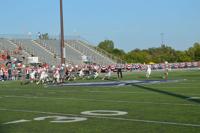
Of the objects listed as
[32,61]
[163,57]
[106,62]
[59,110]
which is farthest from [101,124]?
[163,57]

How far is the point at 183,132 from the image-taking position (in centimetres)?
826

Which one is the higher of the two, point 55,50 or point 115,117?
point 55,50

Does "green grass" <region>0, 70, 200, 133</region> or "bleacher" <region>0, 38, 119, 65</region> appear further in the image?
"bleacher" <region>0, 38, 119, 65</region>

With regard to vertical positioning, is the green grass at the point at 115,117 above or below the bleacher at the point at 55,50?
below

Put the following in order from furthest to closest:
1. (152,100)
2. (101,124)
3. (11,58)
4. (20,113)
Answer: (11,58) → (152,100) → (20,113) → (101,124)

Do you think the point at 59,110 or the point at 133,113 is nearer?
the point at 133,113

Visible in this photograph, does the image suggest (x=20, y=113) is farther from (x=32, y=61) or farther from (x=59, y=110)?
(x=32, y=61)

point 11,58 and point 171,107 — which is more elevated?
point 11,58

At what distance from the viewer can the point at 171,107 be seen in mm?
11977

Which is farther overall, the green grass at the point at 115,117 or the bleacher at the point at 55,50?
the bleacher at the point at 55,50

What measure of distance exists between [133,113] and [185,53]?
7849cm

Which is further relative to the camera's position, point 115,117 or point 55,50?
point 55,50

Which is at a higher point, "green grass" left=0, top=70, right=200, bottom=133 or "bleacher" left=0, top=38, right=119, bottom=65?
"bleacher" left=0, top=38, right=119, bottom=65

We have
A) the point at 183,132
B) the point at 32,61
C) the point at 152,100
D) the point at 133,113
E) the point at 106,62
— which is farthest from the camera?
the point at 106,62
